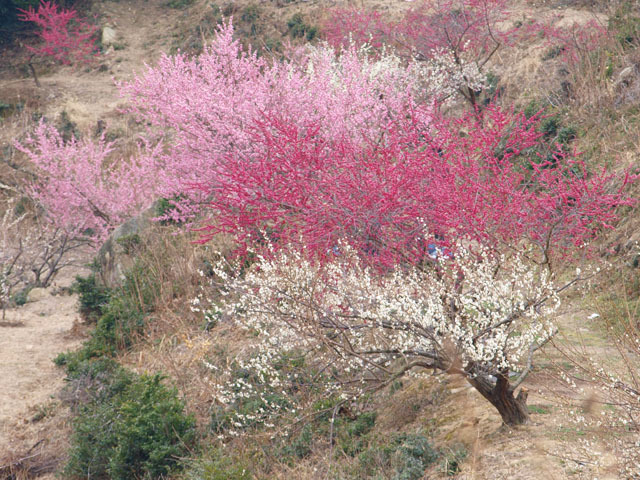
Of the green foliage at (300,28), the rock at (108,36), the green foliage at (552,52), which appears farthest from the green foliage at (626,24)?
the rock at (108,36)

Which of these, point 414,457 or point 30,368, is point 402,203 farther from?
point 30,368

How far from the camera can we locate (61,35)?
83.6ft

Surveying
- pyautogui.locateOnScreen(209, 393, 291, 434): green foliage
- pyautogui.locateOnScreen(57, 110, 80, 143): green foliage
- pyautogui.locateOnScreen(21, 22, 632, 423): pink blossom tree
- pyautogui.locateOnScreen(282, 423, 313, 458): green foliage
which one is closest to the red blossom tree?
pyautogui.locateOnScreen(21, 22, 632, 423): pink blossom tree

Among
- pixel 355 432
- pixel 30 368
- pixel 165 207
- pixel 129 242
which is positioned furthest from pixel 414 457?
pixel 165 207

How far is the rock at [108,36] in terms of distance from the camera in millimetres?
26156

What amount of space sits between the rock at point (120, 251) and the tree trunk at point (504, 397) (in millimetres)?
6899

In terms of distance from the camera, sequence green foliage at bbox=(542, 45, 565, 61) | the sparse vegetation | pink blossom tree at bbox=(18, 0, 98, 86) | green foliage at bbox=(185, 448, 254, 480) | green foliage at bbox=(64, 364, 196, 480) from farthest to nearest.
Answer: pink blossom tree at bbox=(18, 0, 98, 86) < green foliage at bbox=(542, 45, 565, 61) < green foliage at bbox=(64, 364, 196, 480) < green foliage at bbox=(185, 448, 254, 480) < the sparse vegetation

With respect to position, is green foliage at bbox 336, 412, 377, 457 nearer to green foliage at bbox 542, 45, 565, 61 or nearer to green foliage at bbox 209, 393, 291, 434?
green foliage at bbox 209, 393, 291, 434

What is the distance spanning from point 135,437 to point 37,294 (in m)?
8.25

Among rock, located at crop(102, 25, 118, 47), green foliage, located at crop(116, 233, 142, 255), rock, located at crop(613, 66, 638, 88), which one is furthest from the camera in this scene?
rock, located at crop(102, 25, 118, 47)

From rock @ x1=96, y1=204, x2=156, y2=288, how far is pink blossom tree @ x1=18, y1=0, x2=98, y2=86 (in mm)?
17488

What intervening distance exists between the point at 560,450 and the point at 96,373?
578cm

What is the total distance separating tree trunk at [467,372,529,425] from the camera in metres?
4.14

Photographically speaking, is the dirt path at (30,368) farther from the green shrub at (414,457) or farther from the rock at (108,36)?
the rock at (108,36)
